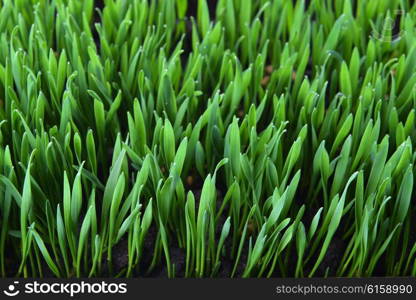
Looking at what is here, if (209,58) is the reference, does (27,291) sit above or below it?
below

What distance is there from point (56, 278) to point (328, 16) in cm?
85

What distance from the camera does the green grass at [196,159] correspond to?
1164 millimetres

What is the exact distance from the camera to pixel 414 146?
1.30 metres

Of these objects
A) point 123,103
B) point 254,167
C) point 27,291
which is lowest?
point 27,291

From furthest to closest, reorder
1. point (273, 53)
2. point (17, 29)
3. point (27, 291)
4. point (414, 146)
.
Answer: point (273, 53), point (17, 29), point (414, 146), point (27, 291)

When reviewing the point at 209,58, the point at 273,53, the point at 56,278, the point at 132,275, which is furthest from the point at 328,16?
the point at 56,278

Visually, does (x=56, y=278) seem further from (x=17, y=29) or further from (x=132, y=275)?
(x=17, y=29)

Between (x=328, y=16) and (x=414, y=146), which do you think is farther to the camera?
(x=328, y=16)

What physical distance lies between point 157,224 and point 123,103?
28 centimetres

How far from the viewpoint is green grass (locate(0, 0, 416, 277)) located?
1164 millimetres

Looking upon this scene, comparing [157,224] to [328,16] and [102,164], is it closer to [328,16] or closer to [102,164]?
[102,164]

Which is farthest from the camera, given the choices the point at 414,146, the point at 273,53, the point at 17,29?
the point at 273,53

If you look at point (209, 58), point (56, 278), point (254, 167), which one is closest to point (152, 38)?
point (209, 58)

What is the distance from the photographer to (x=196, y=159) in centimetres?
125
